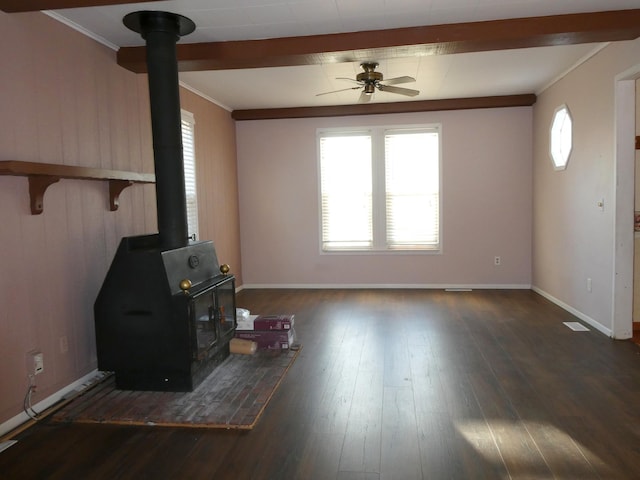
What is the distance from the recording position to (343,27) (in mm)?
3600

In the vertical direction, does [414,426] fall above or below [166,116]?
below

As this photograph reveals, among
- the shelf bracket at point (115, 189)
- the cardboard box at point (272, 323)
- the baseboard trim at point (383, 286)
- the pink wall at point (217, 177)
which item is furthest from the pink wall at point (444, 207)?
the shelf bracket at point (115, 189)

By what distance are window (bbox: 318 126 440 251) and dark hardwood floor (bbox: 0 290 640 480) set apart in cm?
261

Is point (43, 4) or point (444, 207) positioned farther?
point (444, 207)

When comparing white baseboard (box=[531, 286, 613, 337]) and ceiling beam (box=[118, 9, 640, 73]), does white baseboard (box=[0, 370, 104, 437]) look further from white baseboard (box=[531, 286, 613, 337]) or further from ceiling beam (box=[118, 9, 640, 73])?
A: white baseboard (box=[531, 286, 613, 337])

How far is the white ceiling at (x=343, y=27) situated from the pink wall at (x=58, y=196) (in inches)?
12.9

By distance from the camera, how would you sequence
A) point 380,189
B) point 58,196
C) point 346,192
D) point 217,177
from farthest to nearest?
point 346,192
point 380,189
point 217,177
point 58,196

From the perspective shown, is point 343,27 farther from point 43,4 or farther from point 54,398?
point 54,398

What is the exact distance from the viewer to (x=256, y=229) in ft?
23.5

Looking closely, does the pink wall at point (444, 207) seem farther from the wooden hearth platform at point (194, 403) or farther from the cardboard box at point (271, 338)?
the wooden hearth platform at point (194, 403)

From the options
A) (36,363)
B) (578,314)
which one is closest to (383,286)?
(578,314)

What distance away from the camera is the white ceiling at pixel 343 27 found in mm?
3209

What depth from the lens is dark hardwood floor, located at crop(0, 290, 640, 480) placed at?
2328 millimetres

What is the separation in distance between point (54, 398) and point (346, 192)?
466 centimetres
